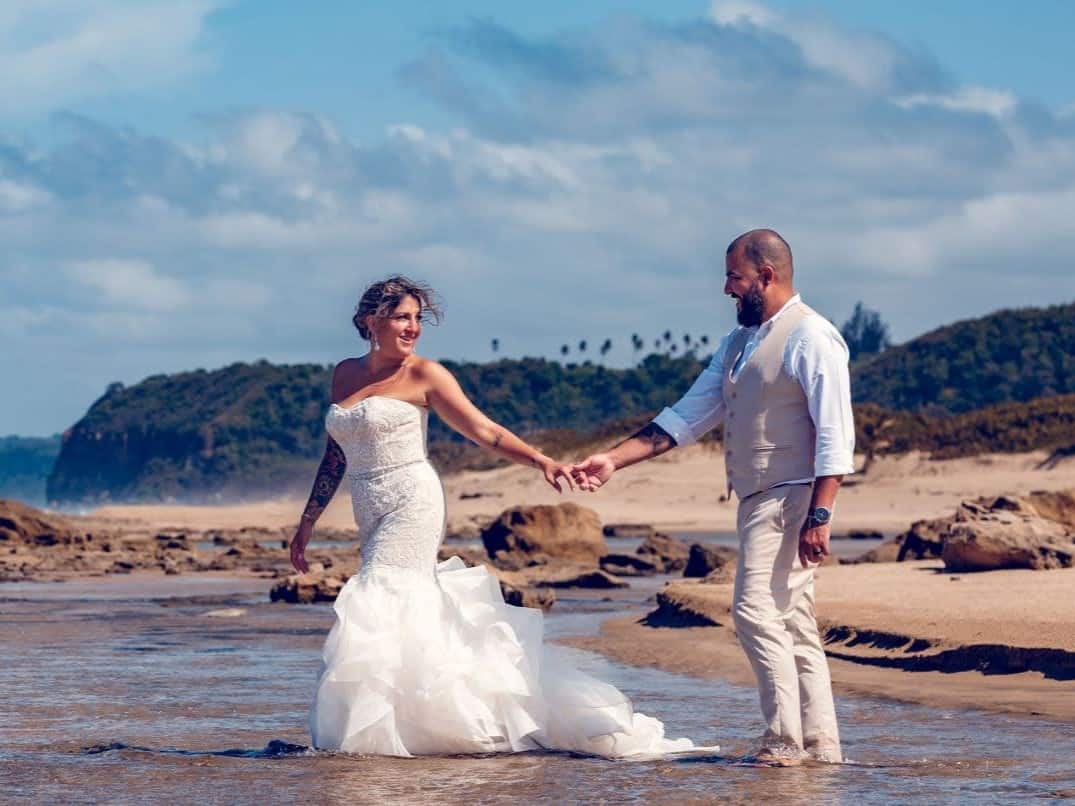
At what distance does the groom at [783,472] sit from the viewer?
729 centimetres

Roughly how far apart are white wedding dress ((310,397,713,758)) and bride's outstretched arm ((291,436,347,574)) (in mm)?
273

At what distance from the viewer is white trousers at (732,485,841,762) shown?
732 cm

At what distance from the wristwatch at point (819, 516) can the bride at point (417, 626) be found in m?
1.27

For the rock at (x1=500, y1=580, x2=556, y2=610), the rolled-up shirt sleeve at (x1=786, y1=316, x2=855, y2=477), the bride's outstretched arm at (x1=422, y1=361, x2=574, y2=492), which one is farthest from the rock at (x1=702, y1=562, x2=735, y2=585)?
the rolled-up shirt sleeve at (x1=786, y1=316, x2=855, y2=477)

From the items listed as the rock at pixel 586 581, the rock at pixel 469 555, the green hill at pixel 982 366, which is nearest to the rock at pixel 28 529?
the rock at pixel 469 555

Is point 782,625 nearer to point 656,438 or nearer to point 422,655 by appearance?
point 656,438

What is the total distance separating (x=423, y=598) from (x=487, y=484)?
51.0 m

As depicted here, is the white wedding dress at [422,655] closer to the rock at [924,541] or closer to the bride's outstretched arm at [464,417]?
the bride's outstretched arm at [464,417]

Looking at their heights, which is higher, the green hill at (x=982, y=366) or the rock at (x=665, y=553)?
the green hill at (x=982, y=366)

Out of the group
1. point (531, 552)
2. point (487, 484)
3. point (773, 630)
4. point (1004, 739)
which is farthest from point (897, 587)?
point (487, 484)

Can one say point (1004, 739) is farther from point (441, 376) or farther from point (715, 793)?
point (441, 376)

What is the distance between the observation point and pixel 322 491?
8.69 m

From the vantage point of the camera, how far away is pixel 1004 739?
805 cm

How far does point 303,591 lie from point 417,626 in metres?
10.2
